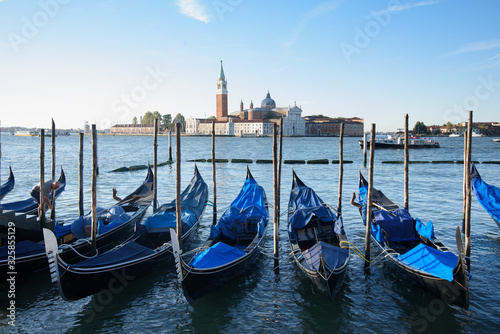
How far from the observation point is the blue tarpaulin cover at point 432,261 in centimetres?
567

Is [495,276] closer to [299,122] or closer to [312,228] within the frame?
[312,228]

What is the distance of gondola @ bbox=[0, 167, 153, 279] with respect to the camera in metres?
6.43

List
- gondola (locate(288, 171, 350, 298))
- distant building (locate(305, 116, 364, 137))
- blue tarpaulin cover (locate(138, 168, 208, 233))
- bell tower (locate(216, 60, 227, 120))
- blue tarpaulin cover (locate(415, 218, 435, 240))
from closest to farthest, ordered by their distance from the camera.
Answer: gondola (locate(288, 171, 350, 298)) → blue tarpaulin cover (locate(415, 218, 435, 240)) → blue tarpaulin cover (locate(138, 168, 208, 233)) → bell tower (locate(216, 60, 227, 120)) → distant building (locate(305, 116, 364, 137))

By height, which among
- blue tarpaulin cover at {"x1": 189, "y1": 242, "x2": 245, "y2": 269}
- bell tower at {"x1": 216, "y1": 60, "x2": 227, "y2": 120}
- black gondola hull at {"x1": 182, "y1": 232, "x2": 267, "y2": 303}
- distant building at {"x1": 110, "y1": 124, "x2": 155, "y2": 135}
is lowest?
black gondola hull at {"x1": 182, "y1": 232, "x2": 267, "y2": 303}

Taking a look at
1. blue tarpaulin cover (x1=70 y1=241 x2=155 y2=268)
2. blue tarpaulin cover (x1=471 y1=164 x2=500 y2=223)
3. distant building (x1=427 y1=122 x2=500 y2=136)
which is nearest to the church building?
distant building (x1=427 y1=122 x2=500 y2=136)

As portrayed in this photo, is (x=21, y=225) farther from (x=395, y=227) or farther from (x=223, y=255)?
(x=395, y=227)

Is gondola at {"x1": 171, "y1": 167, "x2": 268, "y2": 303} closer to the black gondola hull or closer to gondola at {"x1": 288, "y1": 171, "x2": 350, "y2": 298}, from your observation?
the black gondola hull

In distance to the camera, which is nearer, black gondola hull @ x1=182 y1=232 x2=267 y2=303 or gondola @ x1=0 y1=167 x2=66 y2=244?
black gondola hull @ x1=182 y1=232 x2=267 y2=303

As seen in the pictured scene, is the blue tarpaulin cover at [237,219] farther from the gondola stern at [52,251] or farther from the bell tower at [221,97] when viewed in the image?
the bell tower at [221,97]

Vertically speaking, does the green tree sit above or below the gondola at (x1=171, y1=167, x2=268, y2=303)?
above

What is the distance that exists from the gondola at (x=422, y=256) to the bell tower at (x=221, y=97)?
321 ft

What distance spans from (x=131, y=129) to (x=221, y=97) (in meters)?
46.0

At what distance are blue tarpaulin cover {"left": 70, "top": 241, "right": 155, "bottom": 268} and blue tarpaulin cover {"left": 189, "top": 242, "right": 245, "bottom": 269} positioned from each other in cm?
105

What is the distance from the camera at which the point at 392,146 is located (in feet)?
169
